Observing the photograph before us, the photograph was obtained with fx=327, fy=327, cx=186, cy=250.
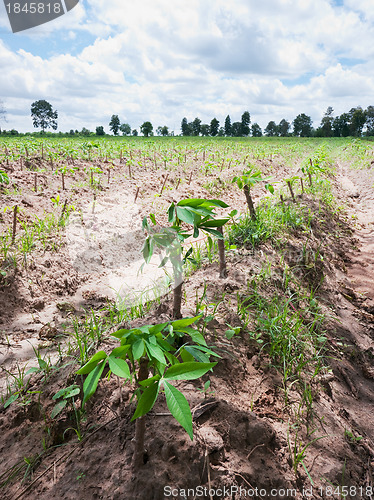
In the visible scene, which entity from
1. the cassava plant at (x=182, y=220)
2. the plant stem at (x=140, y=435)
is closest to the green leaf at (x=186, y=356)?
the plant stem at (x=140, y=435)

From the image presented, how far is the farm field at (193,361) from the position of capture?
1362 millimetres

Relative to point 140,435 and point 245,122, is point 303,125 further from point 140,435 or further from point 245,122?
point 140,435

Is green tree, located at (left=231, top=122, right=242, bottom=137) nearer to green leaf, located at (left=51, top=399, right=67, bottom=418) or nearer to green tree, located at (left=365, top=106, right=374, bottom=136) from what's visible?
green tree, located at (left=365, top=106, right=374, bottom=136)

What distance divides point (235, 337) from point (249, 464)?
32.2 inches

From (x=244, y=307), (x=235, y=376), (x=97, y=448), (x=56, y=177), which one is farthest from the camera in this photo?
(x=56, y=177)

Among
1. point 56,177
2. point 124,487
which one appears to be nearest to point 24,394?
point 124,487

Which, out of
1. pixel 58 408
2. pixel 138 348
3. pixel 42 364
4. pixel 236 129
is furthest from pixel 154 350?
pixel 236 129

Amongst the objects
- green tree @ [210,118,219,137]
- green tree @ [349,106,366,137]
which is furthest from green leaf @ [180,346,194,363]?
green tree @ [210,118,219,137]

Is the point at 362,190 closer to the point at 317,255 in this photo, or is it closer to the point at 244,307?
the point at 317,255

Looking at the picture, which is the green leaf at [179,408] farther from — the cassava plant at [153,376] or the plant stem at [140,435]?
the plant stem at [140,435]

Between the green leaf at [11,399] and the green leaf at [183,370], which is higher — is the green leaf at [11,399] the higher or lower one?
the lower one

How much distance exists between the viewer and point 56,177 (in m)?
6.75

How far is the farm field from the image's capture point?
53.6 inches

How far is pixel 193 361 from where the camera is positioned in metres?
1.04
